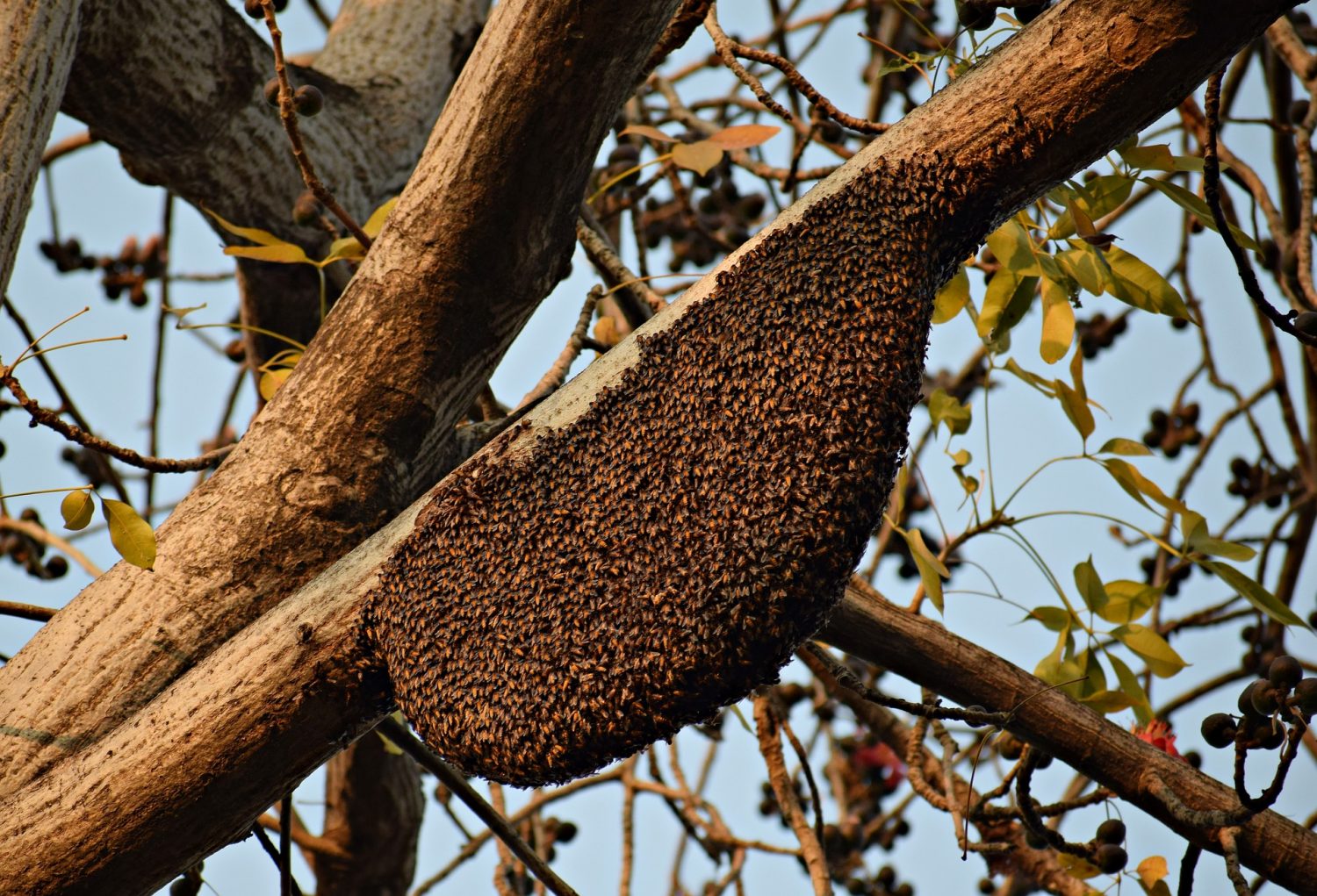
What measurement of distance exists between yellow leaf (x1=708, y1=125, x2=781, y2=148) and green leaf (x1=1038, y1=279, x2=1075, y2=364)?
432 millimetres

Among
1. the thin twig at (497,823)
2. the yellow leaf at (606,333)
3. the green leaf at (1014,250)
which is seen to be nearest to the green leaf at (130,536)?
the thin twig at (497,823)

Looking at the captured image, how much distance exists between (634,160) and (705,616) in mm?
1665

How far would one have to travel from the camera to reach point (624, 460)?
118 centimetres

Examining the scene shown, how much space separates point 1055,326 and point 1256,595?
1.52 feet

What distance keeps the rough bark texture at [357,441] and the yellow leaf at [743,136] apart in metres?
0.35

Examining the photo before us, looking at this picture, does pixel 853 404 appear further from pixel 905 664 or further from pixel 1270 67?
pixel 1270 67

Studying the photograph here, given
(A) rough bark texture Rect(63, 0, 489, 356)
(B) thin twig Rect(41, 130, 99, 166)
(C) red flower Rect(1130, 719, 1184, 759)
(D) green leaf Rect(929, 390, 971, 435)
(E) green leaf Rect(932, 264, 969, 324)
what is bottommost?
(C) red flower Rect(1130, 719, 1184, 759)

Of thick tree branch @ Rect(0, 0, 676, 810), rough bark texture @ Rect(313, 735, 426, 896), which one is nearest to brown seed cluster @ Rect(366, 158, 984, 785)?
thick tree branch @ Rect(0, 0, 676, 810)

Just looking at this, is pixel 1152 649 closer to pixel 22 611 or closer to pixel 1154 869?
pixel 1154 869

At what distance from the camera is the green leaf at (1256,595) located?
→ 154 centimetres

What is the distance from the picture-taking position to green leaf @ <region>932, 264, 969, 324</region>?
1558mm

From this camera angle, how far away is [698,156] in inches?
64.1

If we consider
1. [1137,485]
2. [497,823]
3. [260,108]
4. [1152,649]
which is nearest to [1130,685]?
[1152,649]

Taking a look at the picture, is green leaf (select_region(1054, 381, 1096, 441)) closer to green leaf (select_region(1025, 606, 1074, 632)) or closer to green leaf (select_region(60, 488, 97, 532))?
green leaf (select_region(1025, 606, 1074, 632))
